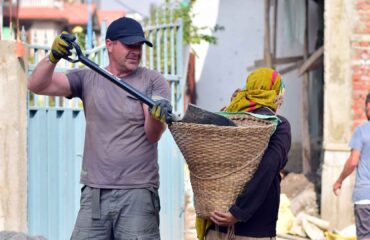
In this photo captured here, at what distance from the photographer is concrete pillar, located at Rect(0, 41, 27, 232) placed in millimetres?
6891

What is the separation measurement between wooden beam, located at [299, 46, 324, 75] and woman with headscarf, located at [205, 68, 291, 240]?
8.05m

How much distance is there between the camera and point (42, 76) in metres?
4.77

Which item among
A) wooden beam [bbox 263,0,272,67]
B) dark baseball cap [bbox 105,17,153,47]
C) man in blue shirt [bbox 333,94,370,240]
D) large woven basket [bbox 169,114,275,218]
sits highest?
wooden beam [bbox 263,0,272,67]

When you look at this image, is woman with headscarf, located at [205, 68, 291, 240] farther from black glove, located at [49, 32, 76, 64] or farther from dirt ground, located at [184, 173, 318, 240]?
dirt ground, located at [184, 173, 318, 240]

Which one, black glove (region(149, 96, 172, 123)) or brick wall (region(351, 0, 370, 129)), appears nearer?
black glove (region(149, 96, 172, 123))

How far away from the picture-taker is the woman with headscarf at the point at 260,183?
4.38 m

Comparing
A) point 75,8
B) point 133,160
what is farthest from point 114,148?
point 75,8

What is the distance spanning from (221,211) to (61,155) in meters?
3.21

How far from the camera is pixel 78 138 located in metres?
7.52

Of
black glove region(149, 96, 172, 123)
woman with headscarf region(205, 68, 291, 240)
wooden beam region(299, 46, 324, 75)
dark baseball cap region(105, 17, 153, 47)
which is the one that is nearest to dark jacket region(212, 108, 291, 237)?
woman with headscarf region(205, 68, 291, 240)

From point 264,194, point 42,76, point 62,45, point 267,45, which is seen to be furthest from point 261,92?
point 267,45

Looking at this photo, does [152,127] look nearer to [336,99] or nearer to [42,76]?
[42,76]

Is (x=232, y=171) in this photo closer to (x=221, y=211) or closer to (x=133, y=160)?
(x=221, y=211)

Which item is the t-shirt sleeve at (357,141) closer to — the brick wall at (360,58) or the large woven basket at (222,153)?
the large woven basket at (222,153)
